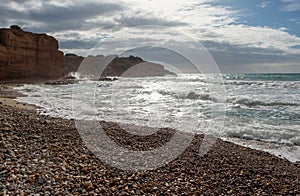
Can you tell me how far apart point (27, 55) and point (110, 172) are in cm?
3575

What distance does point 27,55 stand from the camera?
3588 centimetres

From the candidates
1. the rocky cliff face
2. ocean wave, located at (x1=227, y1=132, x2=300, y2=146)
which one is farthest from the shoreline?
the rocky cliff face

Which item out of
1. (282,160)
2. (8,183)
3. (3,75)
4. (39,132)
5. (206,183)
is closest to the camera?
(8,183)

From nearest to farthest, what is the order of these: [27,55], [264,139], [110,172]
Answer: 1. [110,172]
2. [264,139]
3. [27,55]

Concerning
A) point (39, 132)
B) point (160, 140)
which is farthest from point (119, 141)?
point (39, 132)

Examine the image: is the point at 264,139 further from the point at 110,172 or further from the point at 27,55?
the point at 27,55

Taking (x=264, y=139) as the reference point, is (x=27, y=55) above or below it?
above

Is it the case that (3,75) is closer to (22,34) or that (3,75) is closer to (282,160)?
(22,34)

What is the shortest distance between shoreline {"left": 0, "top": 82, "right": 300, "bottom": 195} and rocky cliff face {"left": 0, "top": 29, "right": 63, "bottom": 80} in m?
29.1

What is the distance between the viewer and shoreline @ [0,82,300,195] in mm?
3758

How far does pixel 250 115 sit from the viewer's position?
43.2ft

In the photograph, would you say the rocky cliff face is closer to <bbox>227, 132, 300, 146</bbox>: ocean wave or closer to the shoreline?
<bbox>227, 132, 300, 146</bbox>: ocean wave

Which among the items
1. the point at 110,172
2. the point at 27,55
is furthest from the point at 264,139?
the point at 27,55

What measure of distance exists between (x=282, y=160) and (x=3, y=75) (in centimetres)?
3206
